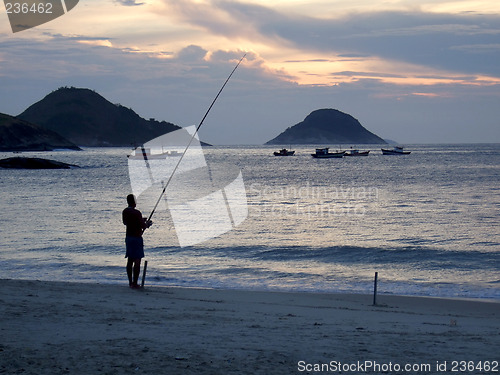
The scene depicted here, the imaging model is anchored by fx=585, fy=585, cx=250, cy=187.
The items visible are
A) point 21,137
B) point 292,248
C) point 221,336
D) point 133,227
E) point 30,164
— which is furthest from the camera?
point 21,137

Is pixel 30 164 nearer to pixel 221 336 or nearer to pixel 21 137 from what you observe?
pixel 221 336

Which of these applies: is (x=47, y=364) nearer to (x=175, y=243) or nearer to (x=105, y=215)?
(x=175, y=243)

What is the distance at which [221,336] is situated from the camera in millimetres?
6742

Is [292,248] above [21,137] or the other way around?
the other way around

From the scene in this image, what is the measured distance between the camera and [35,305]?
8.20 meters

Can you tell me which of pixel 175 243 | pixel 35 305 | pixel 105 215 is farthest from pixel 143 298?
pixel 105 215

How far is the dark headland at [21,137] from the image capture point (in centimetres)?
16225

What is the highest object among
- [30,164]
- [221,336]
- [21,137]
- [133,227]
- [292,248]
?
[21,137]

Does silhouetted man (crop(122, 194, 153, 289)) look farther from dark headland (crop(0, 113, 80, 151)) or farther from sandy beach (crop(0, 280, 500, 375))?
dark headland (crop(0, 113, 80, 151))

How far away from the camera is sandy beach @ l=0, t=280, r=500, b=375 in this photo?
555cm

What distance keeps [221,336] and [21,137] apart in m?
174

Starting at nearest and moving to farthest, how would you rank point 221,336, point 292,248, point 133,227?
point 221,336 → point 133,227 → point 292,248

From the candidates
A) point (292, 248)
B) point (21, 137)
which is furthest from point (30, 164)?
point (21, 137)

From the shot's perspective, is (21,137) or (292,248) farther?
(21,137)
